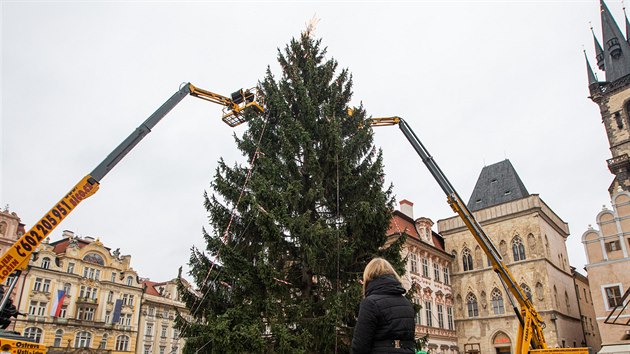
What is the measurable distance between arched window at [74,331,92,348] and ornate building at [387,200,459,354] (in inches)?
1223

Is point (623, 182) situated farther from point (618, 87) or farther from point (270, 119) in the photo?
point (270, 119)

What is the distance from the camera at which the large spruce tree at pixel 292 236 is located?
1116cm

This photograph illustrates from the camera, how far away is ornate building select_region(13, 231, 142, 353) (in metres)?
37.7

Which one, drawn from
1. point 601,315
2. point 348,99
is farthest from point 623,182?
point 348,99

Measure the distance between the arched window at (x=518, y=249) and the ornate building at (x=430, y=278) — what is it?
494 centimetres

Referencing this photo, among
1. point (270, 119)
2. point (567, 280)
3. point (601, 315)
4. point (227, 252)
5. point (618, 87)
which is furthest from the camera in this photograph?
point (618, 87)

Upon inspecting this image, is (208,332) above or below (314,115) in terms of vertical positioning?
below

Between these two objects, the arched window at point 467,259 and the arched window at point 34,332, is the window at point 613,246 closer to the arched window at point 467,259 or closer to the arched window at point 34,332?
the arched window at point 467,259

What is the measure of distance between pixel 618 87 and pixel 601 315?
83.9 feet

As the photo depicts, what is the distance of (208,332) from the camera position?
10648 millimetres

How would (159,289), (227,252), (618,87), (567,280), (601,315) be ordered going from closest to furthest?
(227,252), (601,315), (567,280), (618,87), (159,289)

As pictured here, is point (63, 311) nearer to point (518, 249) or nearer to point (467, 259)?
point (467, 259)

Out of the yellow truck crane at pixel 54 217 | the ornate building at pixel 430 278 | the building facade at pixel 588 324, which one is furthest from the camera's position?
the building facade at pixel 588 324

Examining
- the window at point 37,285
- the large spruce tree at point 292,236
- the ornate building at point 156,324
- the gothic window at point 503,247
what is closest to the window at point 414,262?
the gothic window at point 503,247
